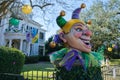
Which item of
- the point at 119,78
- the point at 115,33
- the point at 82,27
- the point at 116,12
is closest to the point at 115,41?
the point at 115,33

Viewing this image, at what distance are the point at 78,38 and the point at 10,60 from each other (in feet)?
14.9

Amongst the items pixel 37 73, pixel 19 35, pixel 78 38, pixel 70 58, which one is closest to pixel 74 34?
pixel 78 38

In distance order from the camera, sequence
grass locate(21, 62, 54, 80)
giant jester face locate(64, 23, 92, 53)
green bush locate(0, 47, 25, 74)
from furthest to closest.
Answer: green bush locate(0, 47, 25, 74)
grass locate(21, 62, 54, 80)
giant jester face locate(64, 23, 92, 53)

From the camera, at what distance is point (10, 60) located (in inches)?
452

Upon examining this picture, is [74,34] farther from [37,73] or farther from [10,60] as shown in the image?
[10,60]

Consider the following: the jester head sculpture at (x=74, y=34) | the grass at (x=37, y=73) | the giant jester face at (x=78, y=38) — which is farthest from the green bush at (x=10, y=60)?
the giant jester face at (x=78, y=38)

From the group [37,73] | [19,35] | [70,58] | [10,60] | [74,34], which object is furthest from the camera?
[19,35]

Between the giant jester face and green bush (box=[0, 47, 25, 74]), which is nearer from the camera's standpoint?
the giant jester face

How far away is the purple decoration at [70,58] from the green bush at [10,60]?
4.38 metres

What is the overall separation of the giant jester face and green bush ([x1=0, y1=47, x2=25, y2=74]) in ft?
13.7

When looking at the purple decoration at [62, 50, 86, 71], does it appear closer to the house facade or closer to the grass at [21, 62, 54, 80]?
the grass at [21, 62, 54, 80]

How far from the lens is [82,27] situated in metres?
8.16

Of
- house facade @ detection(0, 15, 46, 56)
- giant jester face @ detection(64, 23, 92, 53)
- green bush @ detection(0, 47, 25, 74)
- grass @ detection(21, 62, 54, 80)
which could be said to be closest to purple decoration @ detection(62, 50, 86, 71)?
giant jester face @ detection(64, 23, 92, 53)

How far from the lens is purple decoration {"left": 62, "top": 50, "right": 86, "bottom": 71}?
7477 millimetres
